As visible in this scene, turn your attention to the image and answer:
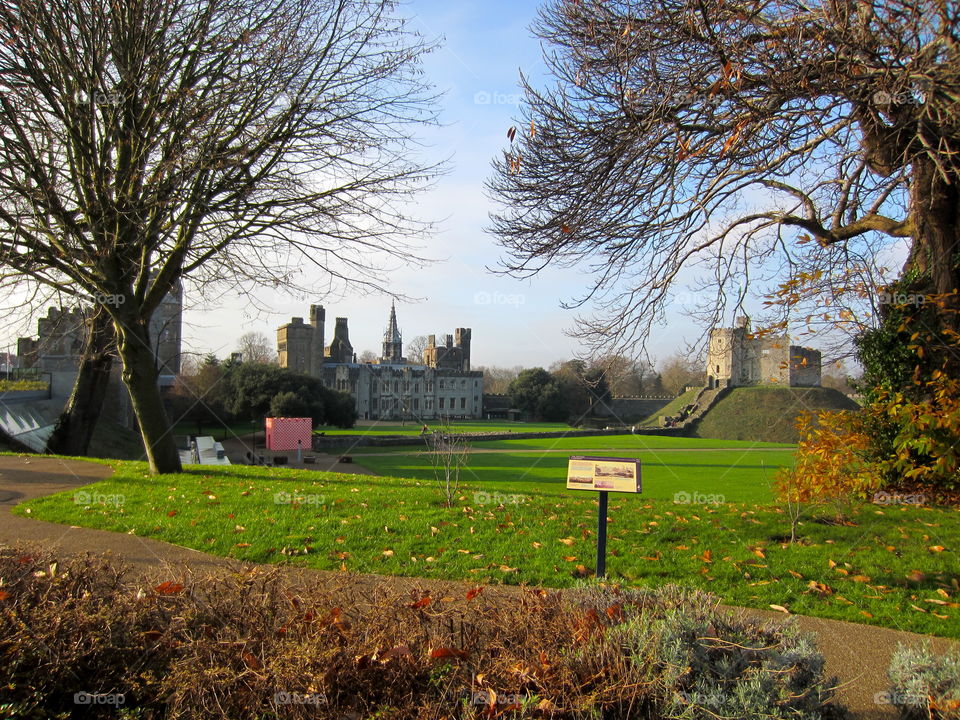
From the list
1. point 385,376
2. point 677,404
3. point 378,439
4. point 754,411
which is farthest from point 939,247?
point 677,404

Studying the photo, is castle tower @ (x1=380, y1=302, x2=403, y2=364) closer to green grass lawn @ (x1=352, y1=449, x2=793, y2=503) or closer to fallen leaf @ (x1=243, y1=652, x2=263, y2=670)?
green grass lawn @ (x1=352, y1=449, x2=793, y2=503)

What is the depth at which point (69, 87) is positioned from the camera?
9000 millimetres

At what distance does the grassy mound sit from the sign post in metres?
58.0

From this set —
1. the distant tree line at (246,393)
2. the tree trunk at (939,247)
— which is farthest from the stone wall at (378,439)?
the tree trunk at (939,247)

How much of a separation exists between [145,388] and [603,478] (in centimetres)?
825

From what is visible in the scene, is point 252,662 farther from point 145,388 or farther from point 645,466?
point 645,466

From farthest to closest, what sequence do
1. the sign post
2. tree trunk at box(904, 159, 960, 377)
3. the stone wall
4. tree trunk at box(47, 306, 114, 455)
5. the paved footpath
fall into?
the stone wall < tree trunk at box(47, 306, 114, 455) < tree trunk at box(904, 159, 960, 377) < the sign post < the paved footpath

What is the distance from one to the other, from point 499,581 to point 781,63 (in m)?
5.93

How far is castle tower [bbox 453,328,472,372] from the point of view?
89062 millimetres

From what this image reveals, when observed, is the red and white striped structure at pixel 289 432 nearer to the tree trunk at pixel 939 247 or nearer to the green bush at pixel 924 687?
the tree trunk at pixel 939 247

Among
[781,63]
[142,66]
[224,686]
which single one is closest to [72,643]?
[224,686]

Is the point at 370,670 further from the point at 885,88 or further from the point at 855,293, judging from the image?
the point at 855,293

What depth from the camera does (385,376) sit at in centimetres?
7212

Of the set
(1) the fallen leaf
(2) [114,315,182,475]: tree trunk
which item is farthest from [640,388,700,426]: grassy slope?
(1) the fallen leaf
